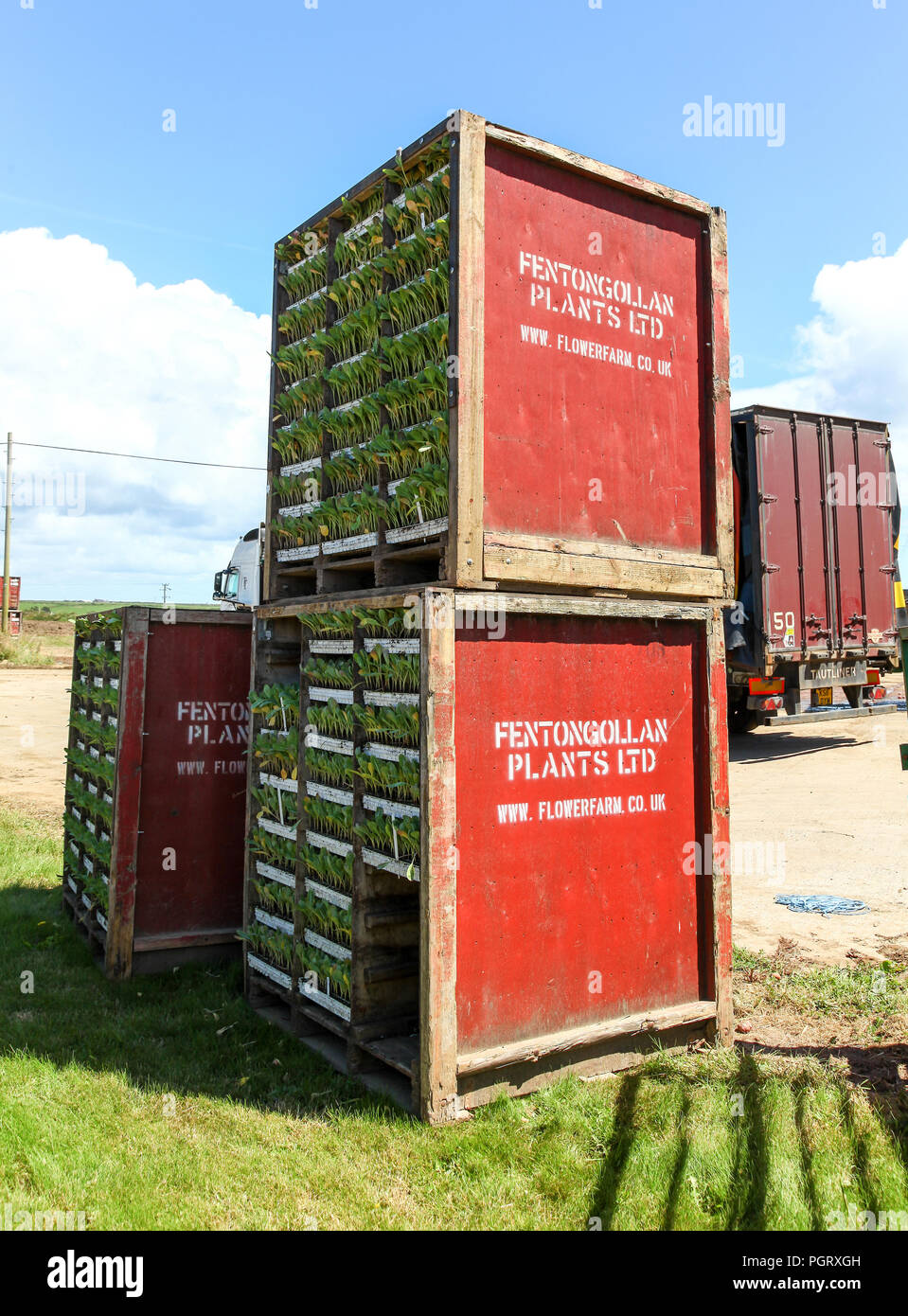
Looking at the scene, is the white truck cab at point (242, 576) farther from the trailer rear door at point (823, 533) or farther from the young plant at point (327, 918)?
the young plant at point (327, 918)

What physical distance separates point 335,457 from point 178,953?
11.6ft

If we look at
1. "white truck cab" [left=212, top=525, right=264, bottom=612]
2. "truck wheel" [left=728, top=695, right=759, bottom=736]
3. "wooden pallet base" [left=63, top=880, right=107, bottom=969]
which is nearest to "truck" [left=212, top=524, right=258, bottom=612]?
"white truck cab" [left=212, top=525, right=264, bottom=612]

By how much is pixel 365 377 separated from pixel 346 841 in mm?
2510

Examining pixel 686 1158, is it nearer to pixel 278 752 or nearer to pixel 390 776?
pixel 390 776

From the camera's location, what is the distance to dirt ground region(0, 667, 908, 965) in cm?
694

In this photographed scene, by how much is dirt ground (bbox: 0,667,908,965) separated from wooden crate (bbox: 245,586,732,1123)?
2069 mm

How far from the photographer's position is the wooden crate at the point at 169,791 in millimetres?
6340

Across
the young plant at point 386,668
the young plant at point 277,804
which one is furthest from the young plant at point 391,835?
the young plant at point 277,804

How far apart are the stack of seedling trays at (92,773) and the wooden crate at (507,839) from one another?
164 cm

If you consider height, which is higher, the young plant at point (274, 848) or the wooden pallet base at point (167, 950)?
the young plant at point (274, 848)

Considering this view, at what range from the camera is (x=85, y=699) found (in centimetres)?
764

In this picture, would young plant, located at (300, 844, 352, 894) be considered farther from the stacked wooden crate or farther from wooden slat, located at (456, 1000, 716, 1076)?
wooden slat, located at (456, 1000, 716, 1076)

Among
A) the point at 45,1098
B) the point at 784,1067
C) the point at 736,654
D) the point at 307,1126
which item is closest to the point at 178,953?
the point at 45,1098

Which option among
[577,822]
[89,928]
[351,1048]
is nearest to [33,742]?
[89,928]
